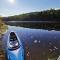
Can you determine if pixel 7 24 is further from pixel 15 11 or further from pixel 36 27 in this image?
pixel 36 27

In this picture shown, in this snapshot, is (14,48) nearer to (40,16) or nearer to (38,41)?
(38,41)

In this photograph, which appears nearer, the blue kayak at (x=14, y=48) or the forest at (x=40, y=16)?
the blue kayak at (x=14, y=48)

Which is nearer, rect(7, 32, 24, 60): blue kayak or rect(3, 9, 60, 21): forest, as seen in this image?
rect(7, 32, 24, 60): blue kayak

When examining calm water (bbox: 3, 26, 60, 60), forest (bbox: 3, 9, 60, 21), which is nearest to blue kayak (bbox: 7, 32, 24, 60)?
calm water (bbox: 3, 26, 60, 60)

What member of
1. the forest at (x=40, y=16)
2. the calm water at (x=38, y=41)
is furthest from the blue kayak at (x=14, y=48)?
the forest at (x=40, y=16)

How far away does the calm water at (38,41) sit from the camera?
169 cm

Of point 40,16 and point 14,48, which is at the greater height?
point 40,16

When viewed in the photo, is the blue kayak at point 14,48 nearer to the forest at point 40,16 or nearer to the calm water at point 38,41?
the calm water at point 38,41

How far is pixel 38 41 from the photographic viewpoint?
68.2 inches

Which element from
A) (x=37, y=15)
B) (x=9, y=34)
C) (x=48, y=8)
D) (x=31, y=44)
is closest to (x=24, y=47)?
(x=31, y=44)

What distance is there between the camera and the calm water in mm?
1688

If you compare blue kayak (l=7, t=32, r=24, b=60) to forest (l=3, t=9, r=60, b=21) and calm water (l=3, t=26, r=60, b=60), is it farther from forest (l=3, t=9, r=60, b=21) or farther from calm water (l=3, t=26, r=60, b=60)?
forest (l=3, t=9, r=60, b=21)

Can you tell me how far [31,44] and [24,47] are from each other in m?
0.08

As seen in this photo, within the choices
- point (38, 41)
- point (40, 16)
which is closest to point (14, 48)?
point (38, 41)
